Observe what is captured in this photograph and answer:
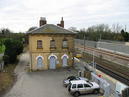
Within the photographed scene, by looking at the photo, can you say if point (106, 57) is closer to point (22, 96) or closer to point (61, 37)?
point (61, 37)

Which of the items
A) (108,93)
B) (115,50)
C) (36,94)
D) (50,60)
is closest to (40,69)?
(50,60)

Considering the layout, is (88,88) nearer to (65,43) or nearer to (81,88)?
(81,88)

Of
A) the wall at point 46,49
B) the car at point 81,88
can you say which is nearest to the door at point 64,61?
the wall at point 46,49

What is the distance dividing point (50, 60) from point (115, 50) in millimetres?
20496

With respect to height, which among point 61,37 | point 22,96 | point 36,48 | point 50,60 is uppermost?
point 61,37

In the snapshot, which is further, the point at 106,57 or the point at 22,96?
the point at 106,57

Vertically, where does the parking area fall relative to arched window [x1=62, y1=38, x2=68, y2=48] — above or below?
below

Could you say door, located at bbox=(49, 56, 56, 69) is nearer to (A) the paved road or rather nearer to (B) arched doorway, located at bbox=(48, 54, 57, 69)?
(B) arched doorway, located at bbox=(48, 54, 57, 69)

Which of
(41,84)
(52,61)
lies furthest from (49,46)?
(41,84)

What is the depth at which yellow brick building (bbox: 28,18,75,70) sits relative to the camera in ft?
89.0

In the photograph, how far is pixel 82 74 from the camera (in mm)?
23188

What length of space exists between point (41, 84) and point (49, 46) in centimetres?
876

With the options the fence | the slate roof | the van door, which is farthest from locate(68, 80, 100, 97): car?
the slate roof

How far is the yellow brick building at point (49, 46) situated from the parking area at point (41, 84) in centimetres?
183
